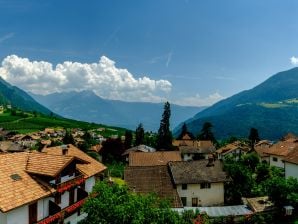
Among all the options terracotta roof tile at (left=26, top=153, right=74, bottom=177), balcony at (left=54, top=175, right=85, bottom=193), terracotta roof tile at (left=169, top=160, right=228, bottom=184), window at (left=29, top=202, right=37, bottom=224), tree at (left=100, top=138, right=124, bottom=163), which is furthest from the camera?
tree at (left=100, top=138, right=124, bottom=163)

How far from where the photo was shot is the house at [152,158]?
72.1m

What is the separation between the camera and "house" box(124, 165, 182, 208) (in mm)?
48772

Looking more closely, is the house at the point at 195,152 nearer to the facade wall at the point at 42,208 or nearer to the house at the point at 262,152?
the house at the point at 262,152

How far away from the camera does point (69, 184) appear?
108ft

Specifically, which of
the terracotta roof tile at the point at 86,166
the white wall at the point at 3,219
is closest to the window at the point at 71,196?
the terracotta roof tile at the point at 86,166

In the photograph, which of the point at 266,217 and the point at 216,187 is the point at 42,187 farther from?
the point at 216,187

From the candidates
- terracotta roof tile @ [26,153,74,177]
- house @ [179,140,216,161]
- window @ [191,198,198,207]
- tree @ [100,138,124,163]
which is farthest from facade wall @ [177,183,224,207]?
house @ [179,140,216,161]

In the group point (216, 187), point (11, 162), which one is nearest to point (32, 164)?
point (11, 162)

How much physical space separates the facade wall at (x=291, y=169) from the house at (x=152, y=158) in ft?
78.7

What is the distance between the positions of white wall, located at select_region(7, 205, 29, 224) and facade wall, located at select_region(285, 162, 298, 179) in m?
39.0

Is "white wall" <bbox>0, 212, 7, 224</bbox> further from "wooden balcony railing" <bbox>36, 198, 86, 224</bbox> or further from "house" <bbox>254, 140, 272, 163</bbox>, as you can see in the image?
"house" <bbox>254, 140, 272, 163</bbox>

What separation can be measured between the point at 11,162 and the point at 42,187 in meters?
3.37

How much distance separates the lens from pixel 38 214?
1133 inches

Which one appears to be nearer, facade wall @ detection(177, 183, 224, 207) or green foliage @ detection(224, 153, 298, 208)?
green foliage @ detection(224, 153, 298, 208)
